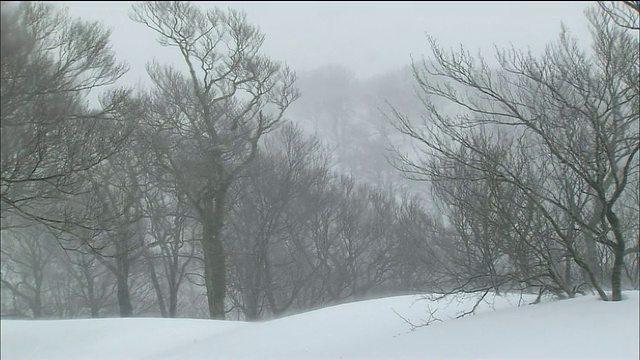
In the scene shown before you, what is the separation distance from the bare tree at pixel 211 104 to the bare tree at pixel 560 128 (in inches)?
356

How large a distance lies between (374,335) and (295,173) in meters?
15.3

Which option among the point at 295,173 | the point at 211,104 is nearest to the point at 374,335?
the point at 211,104

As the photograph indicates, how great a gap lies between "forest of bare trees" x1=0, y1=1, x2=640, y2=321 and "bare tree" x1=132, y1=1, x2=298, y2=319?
5 cm

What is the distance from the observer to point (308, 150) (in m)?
22.6

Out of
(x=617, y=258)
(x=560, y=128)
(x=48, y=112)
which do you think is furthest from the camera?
(x=48, y=112)

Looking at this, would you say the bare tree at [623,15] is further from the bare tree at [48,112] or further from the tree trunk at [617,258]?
the bare tree at [48,112]

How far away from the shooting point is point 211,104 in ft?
54.2

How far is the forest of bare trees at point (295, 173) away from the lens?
279 inches

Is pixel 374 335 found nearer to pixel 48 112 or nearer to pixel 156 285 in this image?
pixel 48 112

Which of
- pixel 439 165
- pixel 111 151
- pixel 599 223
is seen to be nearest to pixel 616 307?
pixel 599 223

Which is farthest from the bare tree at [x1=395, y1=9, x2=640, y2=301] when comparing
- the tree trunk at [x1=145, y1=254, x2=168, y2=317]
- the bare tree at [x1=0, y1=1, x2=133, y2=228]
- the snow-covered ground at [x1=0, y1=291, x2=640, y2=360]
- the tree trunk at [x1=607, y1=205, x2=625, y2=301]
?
the tree trunk at [x1=145, y1=254, x2=168, y2=317]

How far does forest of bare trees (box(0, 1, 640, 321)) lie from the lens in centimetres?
709

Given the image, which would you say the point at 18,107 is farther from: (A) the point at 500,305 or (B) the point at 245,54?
(B) the point at 245,54

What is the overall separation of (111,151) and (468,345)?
689 centimetres
